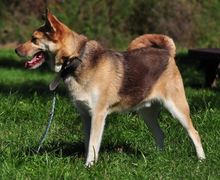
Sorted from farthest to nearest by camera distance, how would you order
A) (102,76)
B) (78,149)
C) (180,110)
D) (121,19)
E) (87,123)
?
(121,19)
(78,149)
(180,110)
(87,123)
(102,76)

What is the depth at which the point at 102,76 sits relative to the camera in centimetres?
414

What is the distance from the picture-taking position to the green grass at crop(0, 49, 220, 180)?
385 cm

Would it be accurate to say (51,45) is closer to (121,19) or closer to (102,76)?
(102,76)

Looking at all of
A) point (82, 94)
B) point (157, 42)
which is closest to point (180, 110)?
point (157, 42)

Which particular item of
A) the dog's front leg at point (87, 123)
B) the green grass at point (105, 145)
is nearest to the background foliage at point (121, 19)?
the green grass at point (105, 145)

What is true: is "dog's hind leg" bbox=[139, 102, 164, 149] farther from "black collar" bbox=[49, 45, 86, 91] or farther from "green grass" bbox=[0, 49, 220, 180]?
"black collar" bbox=[49, 45, 86, 91]

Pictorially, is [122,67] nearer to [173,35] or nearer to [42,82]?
[42,82]

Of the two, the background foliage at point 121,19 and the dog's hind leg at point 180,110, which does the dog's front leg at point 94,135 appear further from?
the background foliage at point 121,19

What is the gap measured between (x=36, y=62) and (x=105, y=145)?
1.43 m

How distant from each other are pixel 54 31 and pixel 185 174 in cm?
191

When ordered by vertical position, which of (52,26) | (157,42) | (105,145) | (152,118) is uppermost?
(52,26)

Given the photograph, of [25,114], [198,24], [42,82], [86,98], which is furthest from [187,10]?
[86,98]

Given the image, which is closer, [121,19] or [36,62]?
[36,62]

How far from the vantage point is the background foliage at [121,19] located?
15531 millimetres
